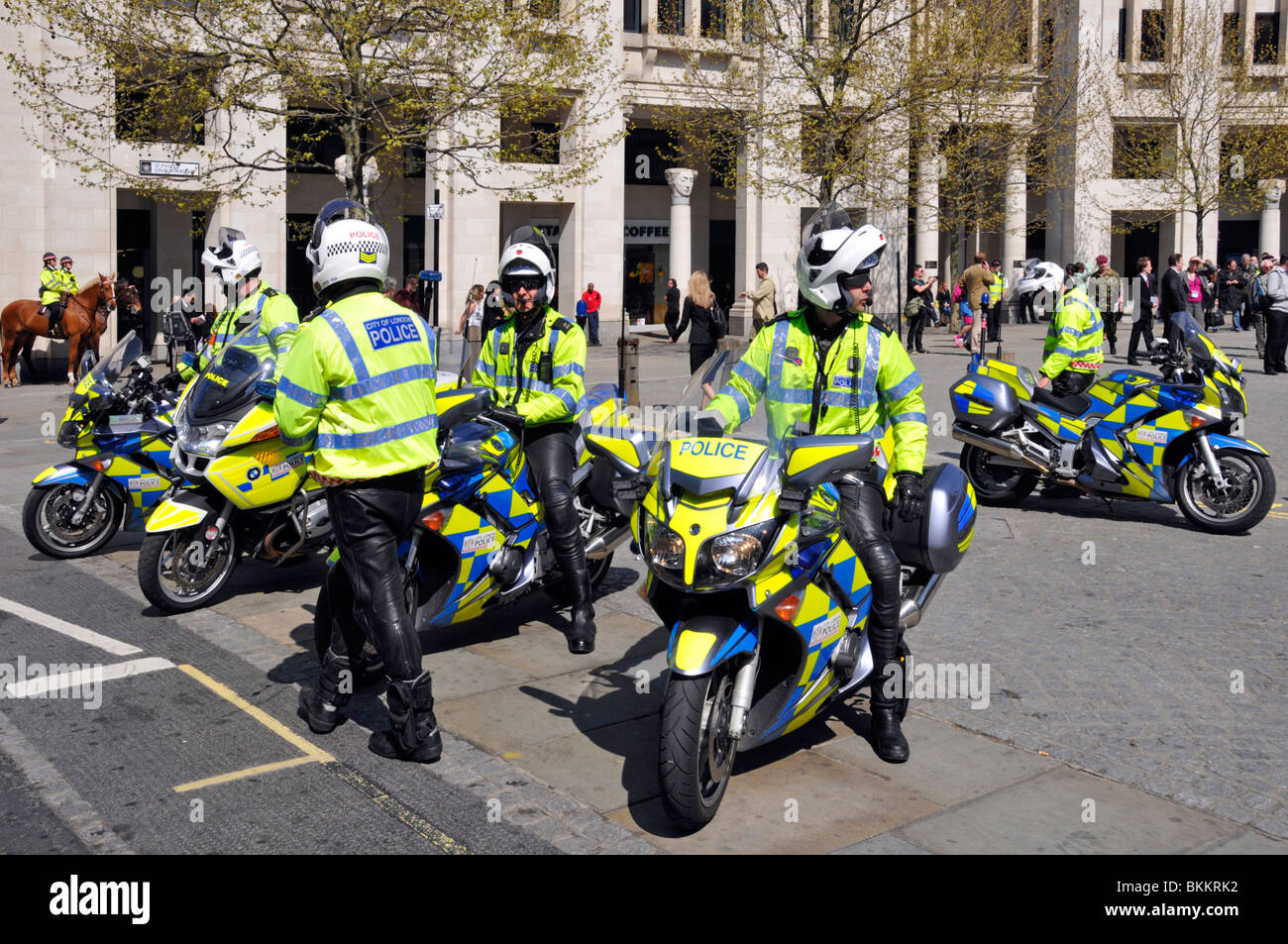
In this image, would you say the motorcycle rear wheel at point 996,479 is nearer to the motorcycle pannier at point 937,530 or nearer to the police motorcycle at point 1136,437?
the police motorcycle at point 1136,437

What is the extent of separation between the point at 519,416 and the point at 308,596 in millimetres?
2165

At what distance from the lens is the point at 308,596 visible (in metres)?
8.12

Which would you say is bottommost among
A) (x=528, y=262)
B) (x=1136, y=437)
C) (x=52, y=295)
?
(x=1136, y=437)

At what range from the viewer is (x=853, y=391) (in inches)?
213

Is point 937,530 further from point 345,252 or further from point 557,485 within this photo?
point 345,252

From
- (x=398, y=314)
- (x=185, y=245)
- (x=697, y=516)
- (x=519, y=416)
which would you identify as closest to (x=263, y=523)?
(x=519, y=416)

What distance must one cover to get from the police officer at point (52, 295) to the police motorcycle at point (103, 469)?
1389cm

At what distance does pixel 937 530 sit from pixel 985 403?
17.2 ft

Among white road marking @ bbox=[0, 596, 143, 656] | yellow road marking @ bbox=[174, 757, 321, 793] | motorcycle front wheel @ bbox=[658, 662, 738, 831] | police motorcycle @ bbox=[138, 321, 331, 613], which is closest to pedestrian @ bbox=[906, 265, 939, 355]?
police motorcycle @ bbox=[138, 321, 331, 613]

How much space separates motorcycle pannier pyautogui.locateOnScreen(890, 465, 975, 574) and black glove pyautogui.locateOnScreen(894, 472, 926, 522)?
22 centimetres

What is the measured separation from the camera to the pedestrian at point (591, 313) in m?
31.4

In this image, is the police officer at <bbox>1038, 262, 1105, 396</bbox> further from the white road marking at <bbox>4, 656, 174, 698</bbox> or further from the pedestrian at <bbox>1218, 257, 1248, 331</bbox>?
the pedestrian at <bbox>1218, 257, 1248, 331</bbox>

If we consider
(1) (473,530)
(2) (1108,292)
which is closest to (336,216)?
(1) (473,530)

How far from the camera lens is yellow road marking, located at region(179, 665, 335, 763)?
5457mm
